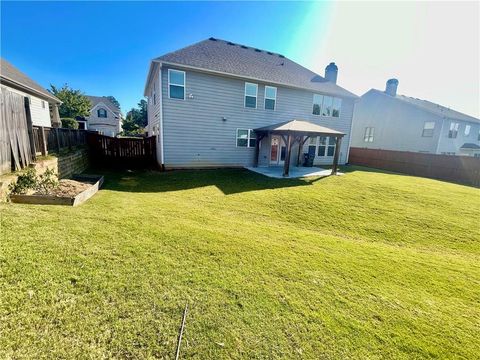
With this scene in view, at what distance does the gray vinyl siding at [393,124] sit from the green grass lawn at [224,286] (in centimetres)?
2084

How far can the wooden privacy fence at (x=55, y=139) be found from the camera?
22.0 feet

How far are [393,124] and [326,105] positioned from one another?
1297cm

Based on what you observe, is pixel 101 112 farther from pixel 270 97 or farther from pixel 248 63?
pixel 270 97

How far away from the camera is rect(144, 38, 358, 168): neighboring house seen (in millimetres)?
11422

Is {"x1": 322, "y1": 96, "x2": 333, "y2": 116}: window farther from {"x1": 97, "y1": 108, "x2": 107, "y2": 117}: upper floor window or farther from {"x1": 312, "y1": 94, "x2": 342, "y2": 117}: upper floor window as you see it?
{"x1": 97, "y1": 108, "x2": 107, "y2": 117}: upper floor window

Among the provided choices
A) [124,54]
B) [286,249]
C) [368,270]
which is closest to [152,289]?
[286,249]

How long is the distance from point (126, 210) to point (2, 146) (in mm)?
2913

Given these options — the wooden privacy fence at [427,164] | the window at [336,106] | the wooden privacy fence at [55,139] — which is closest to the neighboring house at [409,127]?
the wooden privacy fence at [427,164]

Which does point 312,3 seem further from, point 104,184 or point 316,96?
point 104,184

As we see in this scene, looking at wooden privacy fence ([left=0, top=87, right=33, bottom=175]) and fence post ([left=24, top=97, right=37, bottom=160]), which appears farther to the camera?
fence post ([left=24, top=97, right=37, bottom=160])

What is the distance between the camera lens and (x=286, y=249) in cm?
409

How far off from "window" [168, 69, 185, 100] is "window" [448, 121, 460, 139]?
26566 millimetres

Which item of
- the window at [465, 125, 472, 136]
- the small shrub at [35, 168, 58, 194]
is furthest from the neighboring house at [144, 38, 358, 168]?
the window at [465, 125, 472, 136]

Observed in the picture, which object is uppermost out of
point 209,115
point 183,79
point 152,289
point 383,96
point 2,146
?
point 383,96
